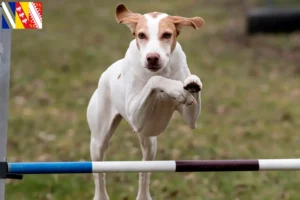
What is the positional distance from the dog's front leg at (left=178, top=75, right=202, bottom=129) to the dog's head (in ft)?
0.57

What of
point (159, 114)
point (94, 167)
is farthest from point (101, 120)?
point (94, 167)

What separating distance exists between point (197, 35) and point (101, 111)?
11.4 metres

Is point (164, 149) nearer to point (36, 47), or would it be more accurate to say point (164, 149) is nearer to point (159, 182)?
point (159, 182)

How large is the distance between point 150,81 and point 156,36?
273mm

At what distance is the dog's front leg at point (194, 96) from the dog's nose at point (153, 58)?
0.66 feet

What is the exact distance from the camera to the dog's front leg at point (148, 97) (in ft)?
13.4

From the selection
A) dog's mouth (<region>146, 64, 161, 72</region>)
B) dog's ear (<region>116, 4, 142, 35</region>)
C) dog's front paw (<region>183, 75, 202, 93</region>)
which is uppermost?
dog's ear (<region>116, 4, 142, 35</region>)

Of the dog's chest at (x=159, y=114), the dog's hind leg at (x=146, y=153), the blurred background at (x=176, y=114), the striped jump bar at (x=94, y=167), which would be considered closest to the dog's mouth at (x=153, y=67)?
the dog's chest at (x=159, y=114)

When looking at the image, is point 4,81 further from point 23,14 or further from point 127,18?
point 127,18

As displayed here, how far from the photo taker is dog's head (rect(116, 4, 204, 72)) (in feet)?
13.2

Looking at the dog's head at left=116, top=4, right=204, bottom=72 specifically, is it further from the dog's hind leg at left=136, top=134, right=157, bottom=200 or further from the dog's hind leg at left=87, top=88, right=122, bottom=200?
the dog's hind leg at left=136, top=134, right=157, bottom=200

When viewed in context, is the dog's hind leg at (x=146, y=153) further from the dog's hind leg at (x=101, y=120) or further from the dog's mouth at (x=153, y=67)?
the dog's mouth at (x=153, y=67)

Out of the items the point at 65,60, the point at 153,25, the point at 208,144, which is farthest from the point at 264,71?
the point at 153,25

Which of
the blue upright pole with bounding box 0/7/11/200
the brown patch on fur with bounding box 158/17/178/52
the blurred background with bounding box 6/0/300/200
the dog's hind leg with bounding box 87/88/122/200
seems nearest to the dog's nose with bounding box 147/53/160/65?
the brown patch on fur with bounding box 158/17/178/52
